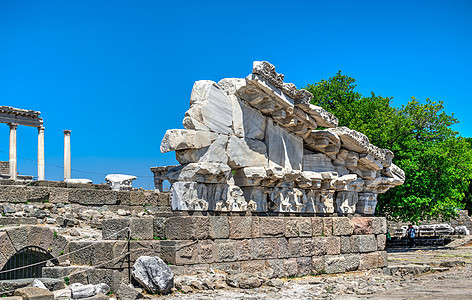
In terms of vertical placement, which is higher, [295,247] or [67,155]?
[67,155]

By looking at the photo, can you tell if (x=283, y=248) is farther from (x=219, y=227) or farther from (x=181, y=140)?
(x=181, y=140)

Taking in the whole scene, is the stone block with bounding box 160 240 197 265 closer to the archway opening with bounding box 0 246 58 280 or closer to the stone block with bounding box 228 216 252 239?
the stone block with bounding box 228 216 252 239

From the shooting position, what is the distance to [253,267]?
1093cm

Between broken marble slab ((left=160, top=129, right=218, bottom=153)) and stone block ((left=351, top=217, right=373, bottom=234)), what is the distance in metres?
5.37

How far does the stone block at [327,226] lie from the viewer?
1283cm

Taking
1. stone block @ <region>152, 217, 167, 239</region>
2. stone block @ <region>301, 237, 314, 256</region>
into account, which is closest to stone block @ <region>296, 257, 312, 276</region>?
stone block @ <region>301, 237, 314, 256</region>

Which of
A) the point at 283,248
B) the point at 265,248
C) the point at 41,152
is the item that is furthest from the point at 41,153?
the point at 265,248

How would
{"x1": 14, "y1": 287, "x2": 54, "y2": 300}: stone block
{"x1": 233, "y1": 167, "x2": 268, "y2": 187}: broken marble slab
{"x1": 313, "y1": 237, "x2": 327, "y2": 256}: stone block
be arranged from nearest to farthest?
{"x1": 14, "y1": 287, "x2": 54, "y2": 300}: stone block → {"x1": 233, "y1": 167, "x2": 268, "y2": 187}: broken marble slab → {"x1": 313, "y1": 237, "x2": 327, "y2": 256}: stone block

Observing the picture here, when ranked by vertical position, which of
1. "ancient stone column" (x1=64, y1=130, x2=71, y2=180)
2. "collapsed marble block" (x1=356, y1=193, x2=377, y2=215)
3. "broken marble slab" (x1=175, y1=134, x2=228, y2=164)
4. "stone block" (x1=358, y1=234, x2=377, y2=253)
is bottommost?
"stone block" (x1=358, y1=234, x2=377, y2=253)

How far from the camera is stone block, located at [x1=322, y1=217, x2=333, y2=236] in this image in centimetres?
1283

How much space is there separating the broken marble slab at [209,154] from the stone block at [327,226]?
3.40 metres

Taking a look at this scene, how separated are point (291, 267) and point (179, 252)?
303cm

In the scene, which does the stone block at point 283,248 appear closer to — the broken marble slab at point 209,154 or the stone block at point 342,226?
the stone block at point 342,226

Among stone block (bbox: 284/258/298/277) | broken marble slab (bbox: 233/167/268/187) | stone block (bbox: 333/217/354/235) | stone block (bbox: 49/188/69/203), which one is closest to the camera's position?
broken marble slab (bbox: 233/167/268/187)
